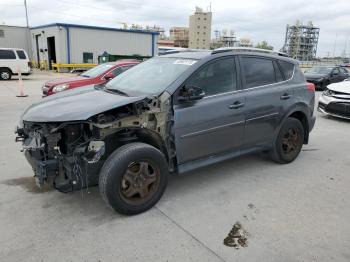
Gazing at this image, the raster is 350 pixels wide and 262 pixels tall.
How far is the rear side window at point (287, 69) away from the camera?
4945 mm

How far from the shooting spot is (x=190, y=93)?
11.8ft

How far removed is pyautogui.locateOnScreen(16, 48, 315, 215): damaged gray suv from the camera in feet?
10.4

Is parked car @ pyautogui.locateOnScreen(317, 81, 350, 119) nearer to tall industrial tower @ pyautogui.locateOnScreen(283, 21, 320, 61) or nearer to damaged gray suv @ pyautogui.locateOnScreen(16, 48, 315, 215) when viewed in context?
damaged gray suv @ pyautogui.locateOnScreen(16, 48, 315, 215)

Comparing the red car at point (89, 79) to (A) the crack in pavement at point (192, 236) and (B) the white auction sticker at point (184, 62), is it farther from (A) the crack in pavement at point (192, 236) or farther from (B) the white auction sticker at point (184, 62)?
(A) the crack in pavement at point (192, 236)

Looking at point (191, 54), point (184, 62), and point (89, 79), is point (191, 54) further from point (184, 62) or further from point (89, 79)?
point (89, 79)

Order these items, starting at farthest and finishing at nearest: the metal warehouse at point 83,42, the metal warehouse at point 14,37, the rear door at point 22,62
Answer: the metal warehouse at point 14,37 → the metal warehouse at point 83,42 → the rear door at point 22,62

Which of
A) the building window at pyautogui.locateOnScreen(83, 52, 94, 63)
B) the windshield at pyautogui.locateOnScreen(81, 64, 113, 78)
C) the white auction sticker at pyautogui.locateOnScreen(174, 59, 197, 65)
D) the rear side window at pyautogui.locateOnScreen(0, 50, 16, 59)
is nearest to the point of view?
the white auction sticker at pyautogui.locateOnScreen(174, 59, 197, 65)

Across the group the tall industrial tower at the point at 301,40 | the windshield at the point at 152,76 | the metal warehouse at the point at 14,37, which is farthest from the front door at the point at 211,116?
the tall industrial tower at the point at 301,40

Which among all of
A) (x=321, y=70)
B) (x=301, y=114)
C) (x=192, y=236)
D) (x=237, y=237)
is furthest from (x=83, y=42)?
(x=237, y=237)

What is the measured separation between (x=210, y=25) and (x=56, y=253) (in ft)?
416

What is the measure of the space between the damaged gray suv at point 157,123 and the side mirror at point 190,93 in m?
0.01

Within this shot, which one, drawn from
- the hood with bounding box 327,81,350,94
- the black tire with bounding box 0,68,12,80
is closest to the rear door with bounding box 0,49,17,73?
the black tire with bounding box 0,68,12,80

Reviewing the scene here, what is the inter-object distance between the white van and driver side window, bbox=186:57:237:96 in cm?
1897

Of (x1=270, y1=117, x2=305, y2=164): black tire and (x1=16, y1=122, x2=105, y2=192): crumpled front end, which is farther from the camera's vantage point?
(x1=270, y1=117, x2=305, y2=164): black tire
